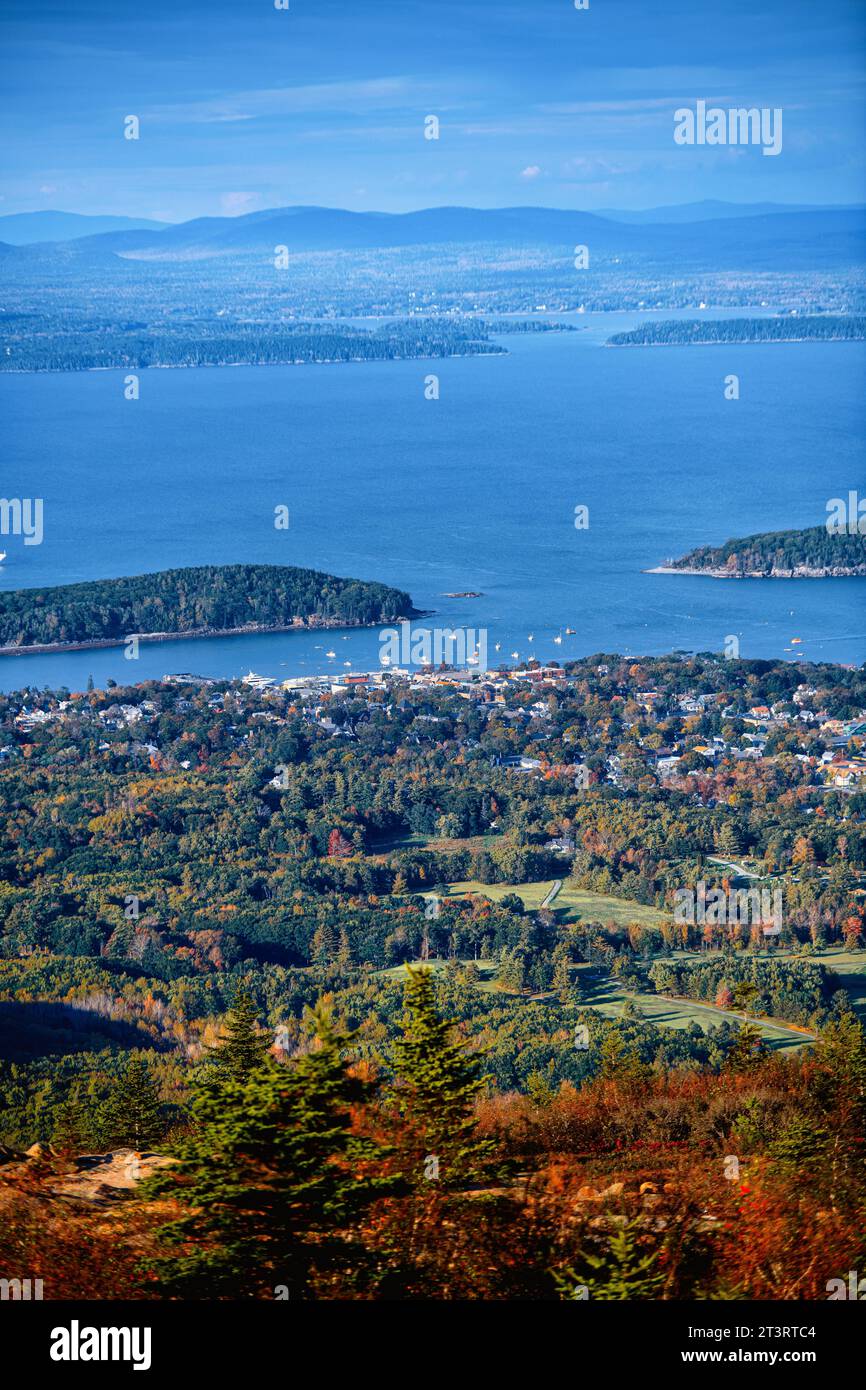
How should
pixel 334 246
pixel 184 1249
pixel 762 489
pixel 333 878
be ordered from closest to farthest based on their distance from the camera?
pixel 184 1249, pixel 333 878, pixel 762 489, pixel 334 246

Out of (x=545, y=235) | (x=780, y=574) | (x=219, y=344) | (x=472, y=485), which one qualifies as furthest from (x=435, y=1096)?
→ (x=545, y=235)

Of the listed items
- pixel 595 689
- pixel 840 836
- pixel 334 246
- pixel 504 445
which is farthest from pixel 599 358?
pixel 840 836

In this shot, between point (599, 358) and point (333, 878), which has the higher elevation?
point (599, 358)

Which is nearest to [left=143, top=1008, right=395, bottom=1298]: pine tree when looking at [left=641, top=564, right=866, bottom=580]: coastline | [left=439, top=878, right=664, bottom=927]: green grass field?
[left=439, top=878, right=664, bottom=927]: green grass field

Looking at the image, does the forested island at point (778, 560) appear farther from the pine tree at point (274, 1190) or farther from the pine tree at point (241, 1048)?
the pine tree at point (274, 1190)

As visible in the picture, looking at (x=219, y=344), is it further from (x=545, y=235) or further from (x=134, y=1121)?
(x=134, y=1121)

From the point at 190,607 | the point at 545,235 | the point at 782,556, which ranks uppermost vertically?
the point at 545,235

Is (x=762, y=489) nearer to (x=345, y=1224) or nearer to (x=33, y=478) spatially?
(x=33, y=478)
